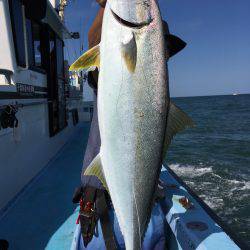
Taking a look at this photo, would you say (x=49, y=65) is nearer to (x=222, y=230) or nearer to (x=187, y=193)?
(x=187, y=193)

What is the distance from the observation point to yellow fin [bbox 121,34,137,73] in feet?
5.98

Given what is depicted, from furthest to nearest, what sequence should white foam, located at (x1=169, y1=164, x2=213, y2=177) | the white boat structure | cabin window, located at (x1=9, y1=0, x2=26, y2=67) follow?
white foam, located at (x1=169, y1=164, x2=213, y2=177), cabin window, located at (x1=9, y1=0, x2=26, y2=67), the white boat structure

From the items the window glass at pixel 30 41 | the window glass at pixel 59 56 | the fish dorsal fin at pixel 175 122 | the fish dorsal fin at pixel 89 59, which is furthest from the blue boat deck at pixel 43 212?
the window glass at pixel 59 56

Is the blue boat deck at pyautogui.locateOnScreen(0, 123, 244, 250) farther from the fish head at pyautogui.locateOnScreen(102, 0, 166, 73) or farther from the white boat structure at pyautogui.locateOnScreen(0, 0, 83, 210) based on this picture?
the fish head at pyautogui.locateOnScreen(102, 0, 166, 73)

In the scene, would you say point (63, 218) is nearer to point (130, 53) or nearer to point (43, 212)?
point (43, 212)

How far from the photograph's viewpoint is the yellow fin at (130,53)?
1.82 meters

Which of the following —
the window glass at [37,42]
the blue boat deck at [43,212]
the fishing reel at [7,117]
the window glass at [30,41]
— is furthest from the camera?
the window glass at [37,42]

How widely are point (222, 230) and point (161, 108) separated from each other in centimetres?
155

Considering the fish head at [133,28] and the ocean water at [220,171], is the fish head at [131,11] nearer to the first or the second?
the fish head at [133,28]

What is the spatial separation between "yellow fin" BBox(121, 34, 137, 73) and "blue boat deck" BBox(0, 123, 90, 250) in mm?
2209

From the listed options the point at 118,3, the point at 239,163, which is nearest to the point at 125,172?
the point at 118,3

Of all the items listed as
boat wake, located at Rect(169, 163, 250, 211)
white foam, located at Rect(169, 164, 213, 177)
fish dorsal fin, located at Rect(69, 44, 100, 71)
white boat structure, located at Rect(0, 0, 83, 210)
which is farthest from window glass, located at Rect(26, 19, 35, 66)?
white foam, located at Rect(169, 164, 213, 177)

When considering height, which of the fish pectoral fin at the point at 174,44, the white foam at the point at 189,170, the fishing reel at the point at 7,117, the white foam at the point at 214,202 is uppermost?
the fish pectoral fin at the point at 174,44

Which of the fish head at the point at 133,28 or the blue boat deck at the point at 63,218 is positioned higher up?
the fish head at the point at 133,28
